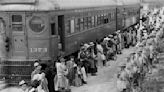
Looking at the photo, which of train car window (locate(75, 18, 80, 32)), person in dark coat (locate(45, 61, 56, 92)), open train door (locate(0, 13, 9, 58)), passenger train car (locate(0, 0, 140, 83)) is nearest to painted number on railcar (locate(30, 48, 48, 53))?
passenger train car (locate(0, 0, 140, 83))

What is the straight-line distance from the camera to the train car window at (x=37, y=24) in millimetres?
10875

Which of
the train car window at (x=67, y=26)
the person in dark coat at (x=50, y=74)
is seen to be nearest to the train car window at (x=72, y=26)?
the train car window at (x=67, y=26)

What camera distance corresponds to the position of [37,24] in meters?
10.9

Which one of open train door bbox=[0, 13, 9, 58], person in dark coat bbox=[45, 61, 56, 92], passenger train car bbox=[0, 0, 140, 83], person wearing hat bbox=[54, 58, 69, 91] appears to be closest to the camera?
person wearing hat bbox=[54, 58, 69, 91]

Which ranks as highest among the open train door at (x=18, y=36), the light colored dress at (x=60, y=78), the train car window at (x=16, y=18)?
the train car window at (x=16, y=18)

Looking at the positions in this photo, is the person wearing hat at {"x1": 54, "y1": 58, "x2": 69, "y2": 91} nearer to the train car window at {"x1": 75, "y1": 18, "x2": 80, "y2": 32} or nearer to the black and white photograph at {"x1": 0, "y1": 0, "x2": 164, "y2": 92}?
the black and white photograph at {"x1": 0, "y1": 0, "x2": 164, "y2": 92}

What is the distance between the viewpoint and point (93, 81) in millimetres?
12414

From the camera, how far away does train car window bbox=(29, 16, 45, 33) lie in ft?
35.7

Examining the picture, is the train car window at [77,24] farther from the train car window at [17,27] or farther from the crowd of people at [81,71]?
the train car window at [17,27]

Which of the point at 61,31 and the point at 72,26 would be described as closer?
the point at 61,31

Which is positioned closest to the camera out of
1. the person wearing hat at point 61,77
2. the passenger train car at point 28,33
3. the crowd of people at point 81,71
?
the crowd of people at point 81,71

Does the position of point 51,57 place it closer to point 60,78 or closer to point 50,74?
point 50,74

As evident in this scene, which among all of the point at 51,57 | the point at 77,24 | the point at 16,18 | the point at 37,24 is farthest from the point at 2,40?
the point at 77,24

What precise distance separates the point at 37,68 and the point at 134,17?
20855 millimetres
